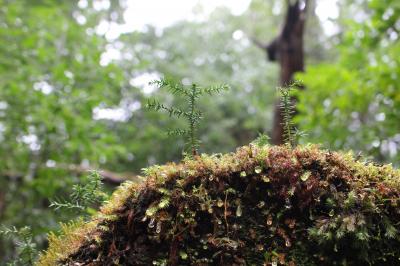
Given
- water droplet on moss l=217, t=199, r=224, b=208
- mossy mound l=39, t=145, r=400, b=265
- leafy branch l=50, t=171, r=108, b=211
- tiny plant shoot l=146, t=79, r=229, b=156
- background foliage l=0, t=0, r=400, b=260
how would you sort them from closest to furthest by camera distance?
mossy mound l=39, t=145, r=400, b=265 < water droplet on moss l=217, t=199, r=224, b=208 < tiny plant shoot l=146, t=79, r=229, b=156 < leafy branch l=50, t=171, r=108, b=211 < background foliage l=0, t=0, r=400, b=260

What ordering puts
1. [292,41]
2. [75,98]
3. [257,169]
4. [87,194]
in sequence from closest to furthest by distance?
[257,169]
[87,194]
[75,98]
[292,41]

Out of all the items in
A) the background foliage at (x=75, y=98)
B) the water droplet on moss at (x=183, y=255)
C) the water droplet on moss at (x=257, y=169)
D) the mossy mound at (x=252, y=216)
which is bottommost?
the water droplet on moss at (x=183, y=255)

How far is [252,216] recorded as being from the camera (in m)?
1.62

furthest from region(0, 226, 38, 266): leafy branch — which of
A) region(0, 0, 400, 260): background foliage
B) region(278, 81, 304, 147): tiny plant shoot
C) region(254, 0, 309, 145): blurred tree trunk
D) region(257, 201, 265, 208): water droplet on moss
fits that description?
region(254, 0, 309, 145): blurred tree trunk

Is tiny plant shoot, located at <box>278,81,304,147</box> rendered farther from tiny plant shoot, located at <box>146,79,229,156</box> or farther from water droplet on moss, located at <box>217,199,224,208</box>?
water droplet on moss, located at <box>217,199,224,208</box>

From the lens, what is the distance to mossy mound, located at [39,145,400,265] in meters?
1.49

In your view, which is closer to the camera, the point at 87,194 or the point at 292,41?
the point at 87,194

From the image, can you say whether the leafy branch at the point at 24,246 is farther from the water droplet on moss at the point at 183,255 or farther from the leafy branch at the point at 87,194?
the water droplet on moss at the point at 183,255

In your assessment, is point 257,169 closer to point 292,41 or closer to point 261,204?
point 261,204

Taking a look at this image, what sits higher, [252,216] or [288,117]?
[288,117]

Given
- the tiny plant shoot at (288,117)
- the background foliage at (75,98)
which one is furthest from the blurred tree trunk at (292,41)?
the tiny plant shoot at (288,117)

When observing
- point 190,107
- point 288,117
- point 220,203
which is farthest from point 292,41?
point 220,203

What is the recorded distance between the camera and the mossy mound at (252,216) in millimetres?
1485

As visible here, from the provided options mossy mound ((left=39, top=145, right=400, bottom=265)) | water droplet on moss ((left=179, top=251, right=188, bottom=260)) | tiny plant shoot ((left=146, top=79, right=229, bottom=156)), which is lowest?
water droplet on moss ((left=179, top=251, right=188, bottom=260))
